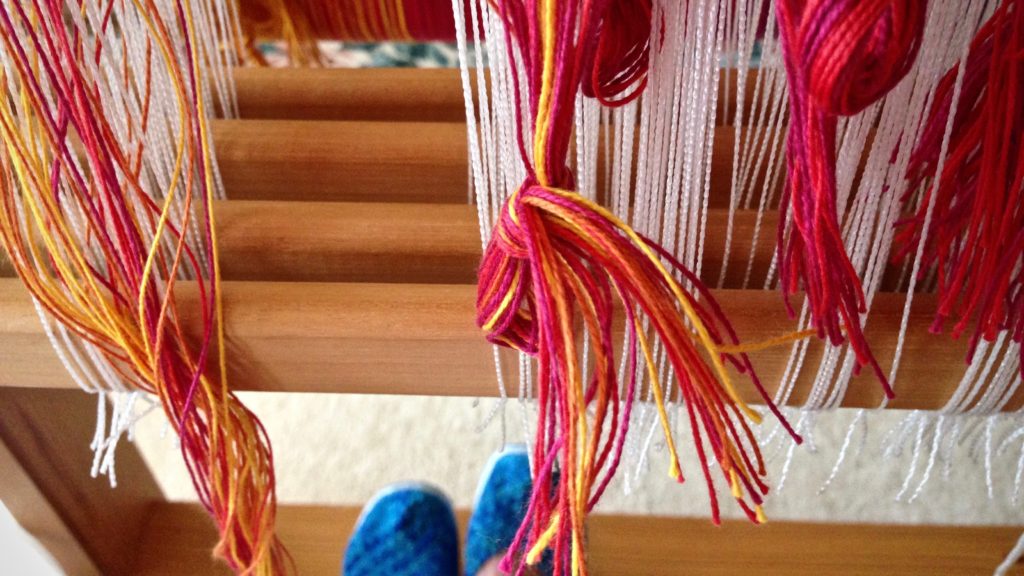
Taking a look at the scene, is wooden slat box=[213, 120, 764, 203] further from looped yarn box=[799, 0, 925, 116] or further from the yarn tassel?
looped yarn box=[799, 0, 925, 116]

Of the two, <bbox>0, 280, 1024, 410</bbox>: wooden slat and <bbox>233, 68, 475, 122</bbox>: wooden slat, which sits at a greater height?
<bbox>233, 68, 475, 122</bbox>: wooden slat

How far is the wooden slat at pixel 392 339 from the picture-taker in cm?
48

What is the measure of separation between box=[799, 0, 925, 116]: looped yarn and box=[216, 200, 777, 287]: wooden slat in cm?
23

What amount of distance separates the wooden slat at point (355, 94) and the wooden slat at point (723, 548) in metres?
0.49

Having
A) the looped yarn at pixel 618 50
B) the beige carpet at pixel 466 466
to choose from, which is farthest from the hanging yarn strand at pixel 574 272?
the beige carpet at pixel 466 466

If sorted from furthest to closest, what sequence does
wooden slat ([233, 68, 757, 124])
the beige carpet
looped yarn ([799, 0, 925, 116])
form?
the beige carpet < wooden slat ([233, 68, 757, 124]) < looped yarn ([799, 0, 925, 116])

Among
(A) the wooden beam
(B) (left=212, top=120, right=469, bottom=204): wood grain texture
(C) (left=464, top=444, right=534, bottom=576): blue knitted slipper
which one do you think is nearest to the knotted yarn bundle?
(B) (left=212, top=120, right=469, bottom=204): wood grain texture

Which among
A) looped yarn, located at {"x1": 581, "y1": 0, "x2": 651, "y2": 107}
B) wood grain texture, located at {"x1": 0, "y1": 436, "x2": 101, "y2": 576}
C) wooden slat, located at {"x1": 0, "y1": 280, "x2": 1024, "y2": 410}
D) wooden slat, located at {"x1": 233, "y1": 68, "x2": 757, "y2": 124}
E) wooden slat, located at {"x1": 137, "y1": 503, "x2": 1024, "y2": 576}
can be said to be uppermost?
looped yarn, located at {"x1": 581, "y1": 0, "x2": 651, "y2": 107}

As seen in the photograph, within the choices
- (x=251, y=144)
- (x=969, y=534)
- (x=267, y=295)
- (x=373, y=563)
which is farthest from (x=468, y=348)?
(x=969, y=534)

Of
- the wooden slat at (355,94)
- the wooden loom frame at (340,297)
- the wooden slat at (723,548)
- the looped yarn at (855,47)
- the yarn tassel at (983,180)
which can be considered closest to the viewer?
the looped yarn at (855,47)

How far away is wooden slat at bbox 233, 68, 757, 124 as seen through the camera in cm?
65

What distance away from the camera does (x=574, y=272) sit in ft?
1.24

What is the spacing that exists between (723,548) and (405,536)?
0.36 metres

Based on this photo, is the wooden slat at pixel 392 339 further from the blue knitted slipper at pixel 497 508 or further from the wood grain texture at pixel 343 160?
the blue knitted slipper at pixel 497 508
